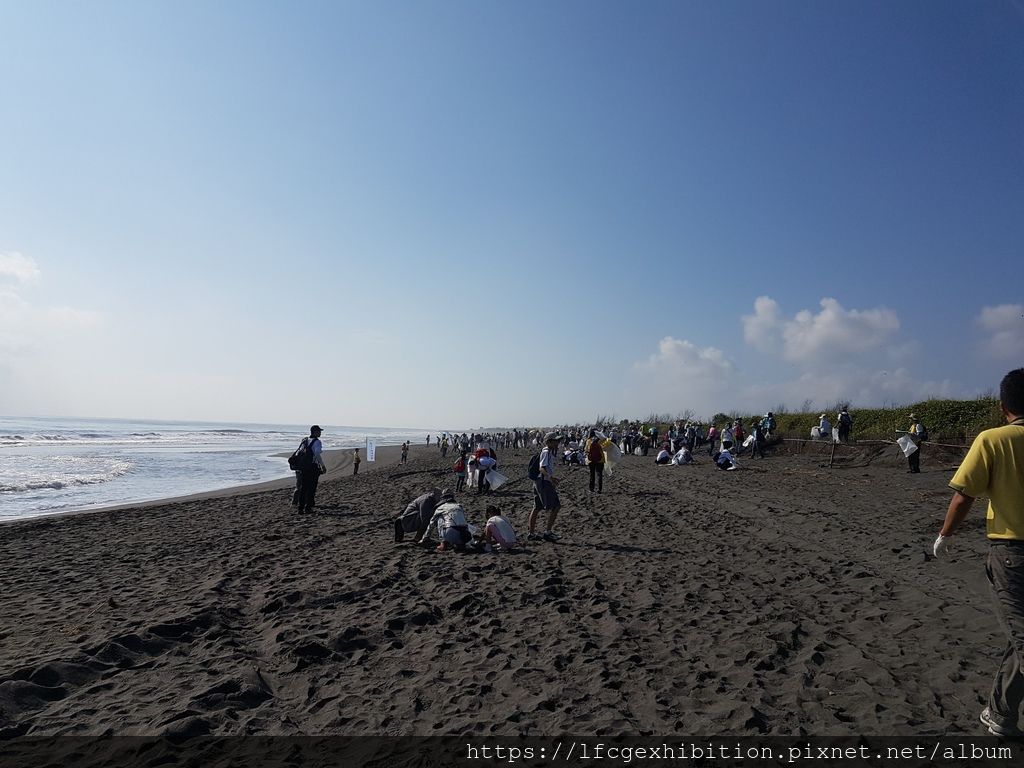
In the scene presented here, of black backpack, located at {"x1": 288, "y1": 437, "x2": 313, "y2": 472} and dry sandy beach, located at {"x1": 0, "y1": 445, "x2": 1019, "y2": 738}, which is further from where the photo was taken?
black backpack, located at {"x1": 288, "y1": 437, "x2": 313, "y2": 472}

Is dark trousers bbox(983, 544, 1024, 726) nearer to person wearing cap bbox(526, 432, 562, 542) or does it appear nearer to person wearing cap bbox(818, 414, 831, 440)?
person wearing cap bbox(526, 432, 562, 542)

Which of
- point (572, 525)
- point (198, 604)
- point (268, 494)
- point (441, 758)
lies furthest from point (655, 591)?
point (268, 494)

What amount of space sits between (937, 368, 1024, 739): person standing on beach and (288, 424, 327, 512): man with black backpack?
12316mm

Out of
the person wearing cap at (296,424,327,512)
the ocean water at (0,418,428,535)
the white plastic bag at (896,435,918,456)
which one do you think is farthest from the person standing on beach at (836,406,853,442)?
the ocean water at (0,418,428,535)

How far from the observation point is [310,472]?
562 inches

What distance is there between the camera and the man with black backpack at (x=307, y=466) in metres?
13.7

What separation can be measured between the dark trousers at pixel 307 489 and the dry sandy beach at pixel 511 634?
350cm

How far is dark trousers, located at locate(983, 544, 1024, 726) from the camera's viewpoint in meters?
3.20

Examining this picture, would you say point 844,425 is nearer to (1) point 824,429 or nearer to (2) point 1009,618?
(1) point 824,429

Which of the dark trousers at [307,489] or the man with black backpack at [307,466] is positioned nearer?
the man with black backpack at [307,466]

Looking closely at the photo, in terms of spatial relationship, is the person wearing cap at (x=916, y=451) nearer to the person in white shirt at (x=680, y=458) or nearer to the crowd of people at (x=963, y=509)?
the crowd of people at (x=963, y=509)

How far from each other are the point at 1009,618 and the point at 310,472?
1387 cm

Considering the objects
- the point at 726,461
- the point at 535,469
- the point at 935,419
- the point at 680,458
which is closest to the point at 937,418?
the point at 935,419

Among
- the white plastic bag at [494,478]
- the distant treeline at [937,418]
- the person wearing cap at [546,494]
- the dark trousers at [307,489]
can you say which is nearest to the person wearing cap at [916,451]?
the distant treeline at [937,418]
